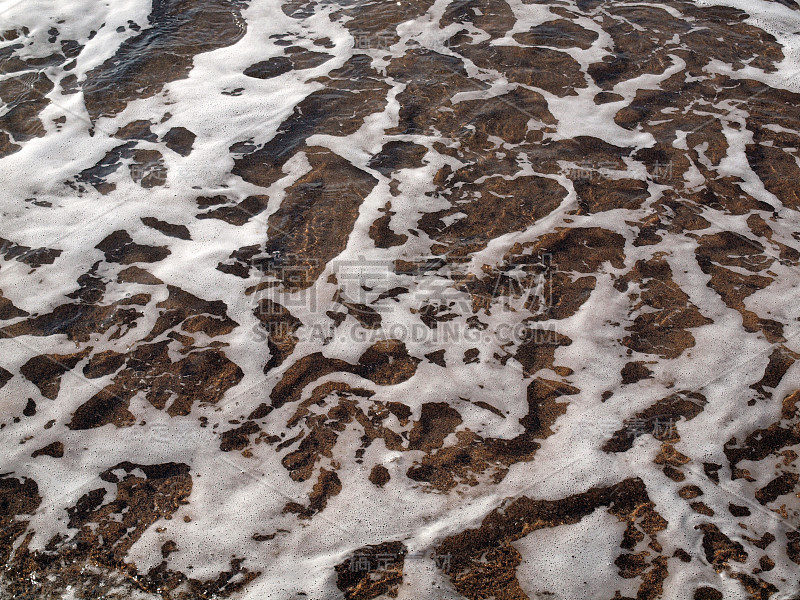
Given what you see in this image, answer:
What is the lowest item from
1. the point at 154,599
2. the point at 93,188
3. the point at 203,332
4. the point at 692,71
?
the point at 154,599

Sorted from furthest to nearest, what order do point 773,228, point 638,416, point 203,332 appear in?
1. point 773,228
2. point 203,332
3. point 638,416

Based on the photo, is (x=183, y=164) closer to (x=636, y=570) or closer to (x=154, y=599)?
(x=154, y=599)

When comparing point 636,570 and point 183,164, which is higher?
point 183,164

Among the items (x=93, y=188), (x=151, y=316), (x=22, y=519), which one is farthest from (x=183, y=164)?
(x=22, y=519)

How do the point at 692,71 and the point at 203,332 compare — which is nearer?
the point at 203,332

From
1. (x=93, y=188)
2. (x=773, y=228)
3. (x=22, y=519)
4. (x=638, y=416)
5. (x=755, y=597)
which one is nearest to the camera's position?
(x=755, y=597)

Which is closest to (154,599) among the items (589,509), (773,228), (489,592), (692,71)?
(489,592)

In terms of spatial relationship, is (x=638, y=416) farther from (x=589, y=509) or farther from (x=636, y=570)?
(x=636, y=570)
